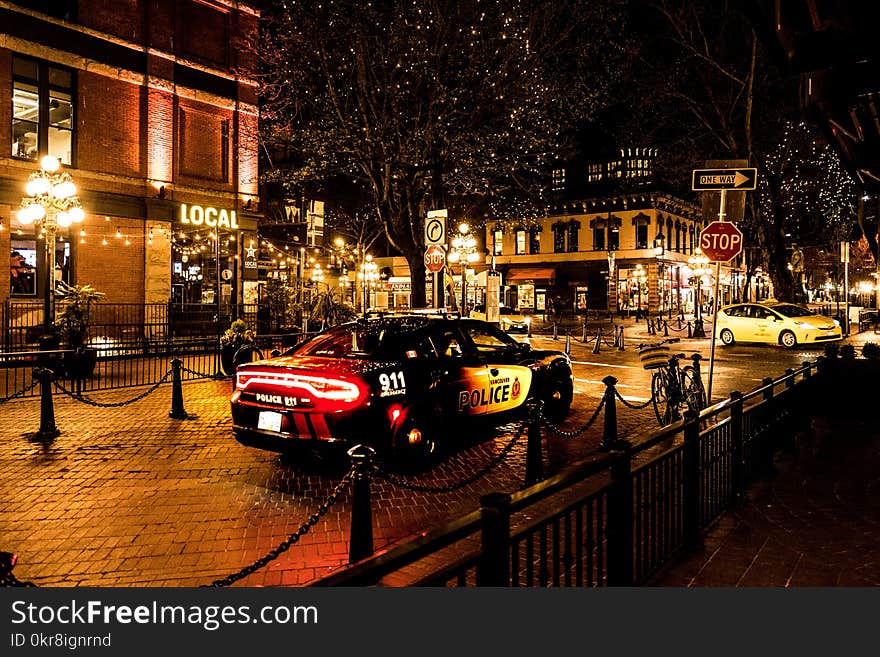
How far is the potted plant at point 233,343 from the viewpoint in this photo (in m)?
13.7

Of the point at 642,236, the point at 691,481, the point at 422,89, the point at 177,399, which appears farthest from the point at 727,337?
the point at 642,236

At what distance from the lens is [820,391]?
9.83 meters

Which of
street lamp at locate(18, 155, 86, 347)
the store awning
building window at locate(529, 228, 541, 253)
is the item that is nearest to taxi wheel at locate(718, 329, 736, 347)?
street lamp at locate(18, 155, 86, 347)

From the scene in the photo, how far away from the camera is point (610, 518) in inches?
150

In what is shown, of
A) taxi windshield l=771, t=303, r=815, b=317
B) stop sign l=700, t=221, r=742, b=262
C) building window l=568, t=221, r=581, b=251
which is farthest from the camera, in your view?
building window l=568, t=221, r=581, b=251

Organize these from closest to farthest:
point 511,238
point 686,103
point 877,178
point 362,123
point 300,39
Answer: point 877,178 → point 300,39 → point 362,123 → point 686,103 → point 511,238

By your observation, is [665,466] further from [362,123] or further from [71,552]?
[362,123]

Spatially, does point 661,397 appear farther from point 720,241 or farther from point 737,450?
point 737,450

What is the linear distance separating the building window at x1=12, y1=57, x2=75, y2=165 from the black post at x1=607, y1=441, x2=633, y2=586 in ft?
66.5

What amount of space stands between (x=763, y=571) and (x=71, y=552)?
17.3 ft

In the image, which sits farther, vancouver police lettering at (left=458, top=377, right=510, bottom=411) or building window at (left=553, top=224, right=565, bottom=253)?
building window at (left=553, top=224, right=565, bottom=253)

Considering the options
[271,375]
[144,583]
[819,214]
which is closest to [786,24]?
[271,375]

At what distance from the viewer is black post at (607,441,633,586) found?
3.74m

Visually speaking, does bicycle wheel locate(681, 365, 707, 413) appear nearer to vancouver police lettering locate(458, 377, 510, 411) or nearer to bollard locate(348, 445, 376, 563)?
vancouver police lettering locate(458, 377, 510, 411)
